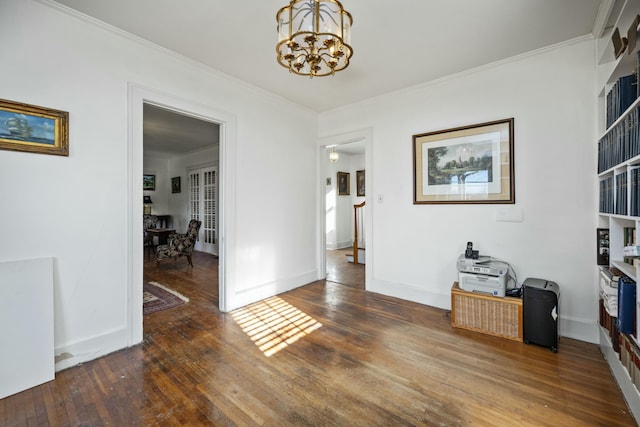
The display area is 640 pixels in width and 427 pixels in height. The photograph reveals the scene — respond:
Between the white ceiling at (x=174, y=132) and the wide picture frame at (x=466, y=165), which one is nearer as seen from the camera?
the wide picture frame at (x=466, y=165)

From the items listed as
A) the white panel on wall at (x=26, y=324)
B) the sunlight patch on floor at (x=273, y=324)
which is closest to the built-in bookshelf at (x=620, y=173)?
the sunlight patch on floor at (x=273, y=324)

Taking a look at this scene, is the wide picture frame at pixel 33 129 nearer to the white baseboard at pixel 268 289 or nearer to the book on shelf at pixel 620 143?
the white baseboard at pixel 268 289

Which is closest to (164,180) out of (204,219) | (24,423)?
(204,219)

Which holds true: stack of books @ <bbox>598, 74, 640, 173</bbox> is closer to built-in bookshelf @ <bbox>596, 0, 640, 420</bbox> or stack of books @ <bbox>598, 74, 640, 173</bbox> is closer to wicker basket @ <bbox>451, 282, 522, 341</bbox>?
built-in bookshelf @ <bbox>596, 0, 640, 420</bbox>

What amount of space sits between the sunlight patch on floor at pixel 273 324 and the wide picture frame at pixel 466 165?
6.62 feet

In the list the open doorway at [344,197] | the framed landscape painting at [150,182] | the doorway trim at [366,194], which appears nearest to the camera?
the doorway trim at [366,194]

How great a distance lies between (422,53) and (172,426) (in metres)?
3.55

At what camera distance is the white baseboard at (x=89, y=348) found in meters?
2.11

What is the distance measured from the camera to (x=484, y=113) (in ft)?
9.94

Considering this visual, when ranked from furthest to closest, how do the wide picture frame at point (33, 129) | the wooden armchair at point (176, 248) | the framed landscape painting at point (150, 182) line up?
the framed landscape painting at point (150, 182) < the wooden armchair at point (176, 248) < the wide picture frame at point (33, 129)

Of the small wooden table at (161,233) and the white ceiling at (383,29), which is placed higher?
the white ceiling at (383,29)

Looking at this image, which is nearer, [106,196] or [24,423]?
[24,423]

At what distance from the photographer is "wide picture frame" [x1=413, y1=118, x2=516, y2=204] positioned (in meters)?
2.90

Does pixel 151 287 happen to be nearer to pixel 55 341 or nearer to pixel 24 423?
pixel 55 341
